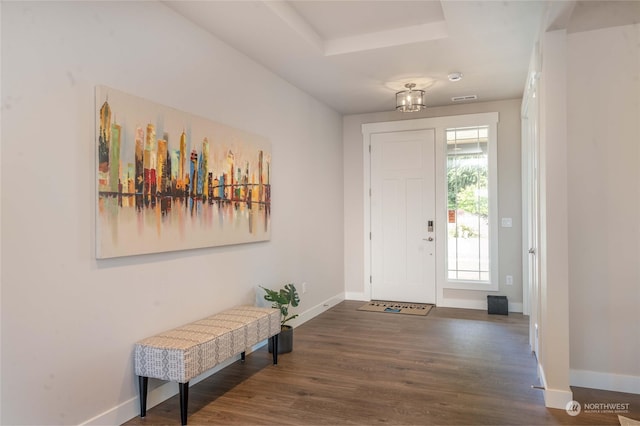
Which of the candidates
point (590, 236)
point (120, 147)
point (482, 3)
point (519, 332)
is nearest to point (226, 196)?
point (120, 147)

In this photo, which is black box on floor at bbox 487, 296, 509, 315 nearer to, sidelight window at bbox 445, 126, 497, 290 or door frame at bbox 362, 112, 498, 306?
sidelight window at bbox 445, 126, 497, 290

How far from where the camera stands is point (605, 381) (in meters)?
2.96

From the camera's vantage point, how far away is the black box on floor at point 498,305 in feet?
16.9

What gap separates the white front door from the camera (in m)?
5.74

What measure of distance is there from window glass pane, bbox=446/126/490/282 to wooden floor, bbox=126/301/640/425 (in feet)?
3.96

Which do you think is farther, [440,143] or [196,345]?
[440,143]

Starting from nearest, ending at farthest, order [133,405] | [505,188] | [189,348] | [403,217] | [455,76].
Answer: [189,348], [133,405], [455,76], [505,188], [403,217]

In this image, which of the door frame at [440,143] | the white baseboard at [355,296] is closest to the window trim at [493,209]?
the door frame at [440,143]

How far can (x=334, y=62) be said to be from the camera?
4.01 meters

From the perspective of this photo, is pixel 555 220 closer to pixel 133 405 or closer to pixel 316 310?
pixel 133 405

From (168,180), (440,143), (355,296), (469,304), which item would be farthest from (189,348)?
(440,143)

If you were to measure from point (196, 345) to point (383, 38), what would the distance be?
2.87 m

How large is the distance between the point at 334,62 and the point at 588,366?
3.24 metres

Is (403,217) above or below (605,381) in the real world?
above
